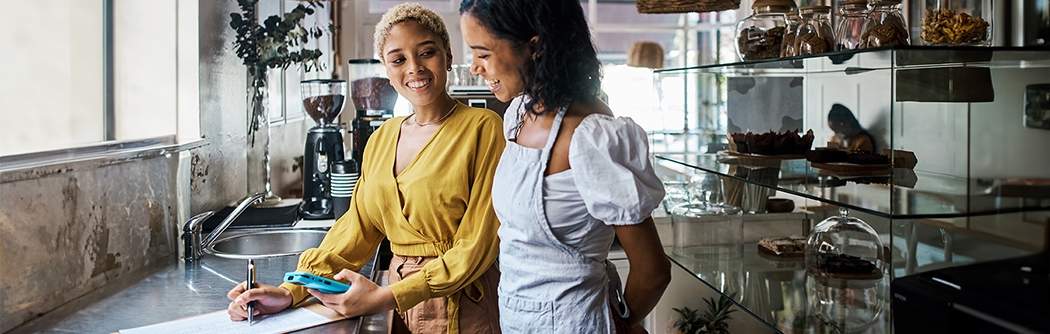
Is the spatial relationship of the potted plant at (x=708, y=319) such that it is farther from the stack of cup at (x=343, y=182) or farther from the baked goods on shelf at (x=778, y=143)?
the stack of cup at (x=343, y=182)

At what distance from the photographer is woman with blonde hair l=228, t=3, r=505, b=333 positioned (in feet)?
5.05

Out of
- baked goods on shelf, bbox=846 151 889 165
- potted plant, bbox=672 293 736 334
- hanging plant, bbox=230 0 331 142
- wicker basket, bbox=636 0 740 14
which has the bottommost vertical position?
potted plant, bbox=672 293 736 334

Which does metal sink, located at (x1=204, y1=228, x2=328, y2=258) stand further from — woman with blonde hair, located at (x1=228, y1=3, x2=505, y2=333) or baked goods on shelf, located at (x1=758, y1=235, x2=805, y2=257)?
baked goods on shelf, located at (x1=758, y1=235, x2=805, y2=257)

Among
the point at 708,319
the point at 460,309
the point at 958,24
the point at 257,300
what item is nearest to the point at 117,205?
the point at 257,300

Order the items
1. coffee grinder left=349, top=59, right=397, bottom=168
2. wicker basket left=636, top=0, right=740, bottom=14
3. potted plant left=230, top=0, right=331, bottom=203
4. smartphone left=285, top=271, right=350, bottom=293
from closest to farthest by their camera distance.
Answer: smartphone left=285, top=271, right=350, bottom=293, potted plant left=230, top=0, right=331, bottom=203, wicker basket left=636, top=0, right=740, bottom=14, coffee grinder left=349, top=59, right=397, bottom=168

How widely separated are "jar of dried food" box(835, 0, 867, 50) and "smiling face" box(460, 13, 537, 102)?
0.70 meters

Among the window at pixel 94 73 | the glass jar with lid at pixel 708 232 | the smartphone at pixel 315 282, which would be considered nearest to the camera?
the smartphone at pixel 315 282

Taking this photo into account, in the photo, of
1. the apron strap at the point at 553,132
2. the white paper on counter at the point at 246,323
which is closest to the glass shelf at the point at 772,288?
the apron strap at the point at 553,132

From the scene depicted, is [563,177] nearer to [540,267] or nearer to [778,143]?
[540,267]

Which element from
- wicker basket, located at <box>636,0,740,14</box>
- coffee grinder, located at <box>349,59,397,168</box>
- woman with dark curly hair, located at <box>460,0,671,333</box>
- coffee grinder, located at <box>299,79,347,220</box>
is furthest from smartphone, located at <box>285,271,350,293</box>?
wicker basket, located at <box>636,0,740,14</box>

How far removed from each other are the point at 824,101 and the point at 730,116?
273 mm

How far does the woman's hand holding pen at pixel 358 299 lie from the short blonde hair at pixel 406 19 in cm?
53

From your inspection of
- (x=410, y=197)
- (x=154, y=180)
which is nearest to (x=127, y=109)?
(x=154, y=180)

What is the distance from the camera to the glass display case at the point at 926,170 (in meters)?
1.19
